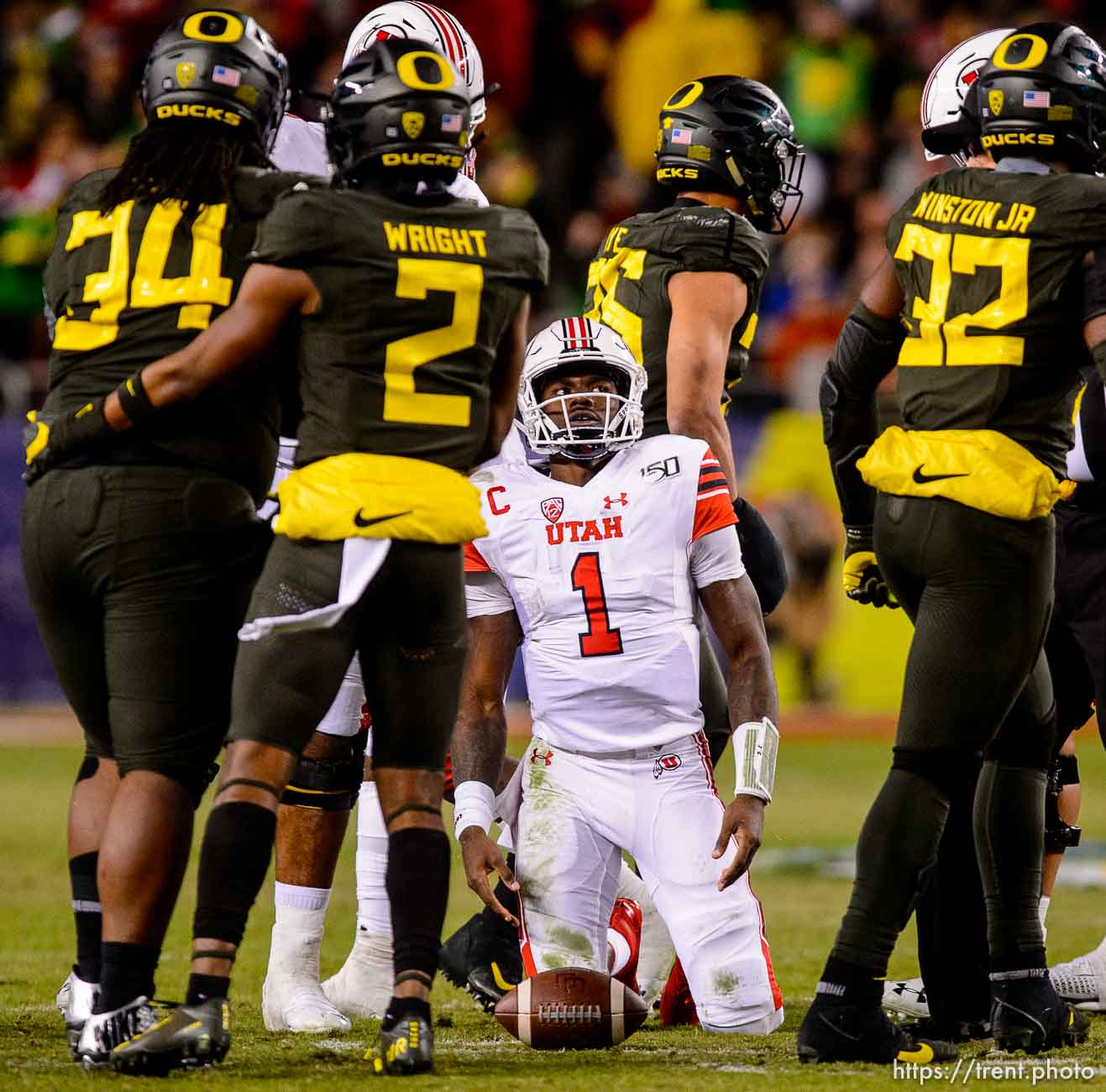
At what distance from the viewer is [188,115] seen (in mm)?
3992

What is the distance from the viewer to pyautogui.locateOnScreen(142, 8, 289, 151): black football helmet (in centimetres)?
397

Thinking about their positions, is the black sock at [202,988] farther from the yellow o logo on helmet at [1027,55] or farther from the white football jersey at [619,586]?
the yellow o logo on helmet at [1027,55]

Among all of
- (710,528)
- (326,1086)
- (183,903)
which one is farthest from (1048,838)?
(183,903)

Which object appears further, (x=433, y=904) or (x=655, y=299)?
(x=655, y=299)

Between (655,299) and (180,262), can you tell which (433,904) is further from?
(655,299)

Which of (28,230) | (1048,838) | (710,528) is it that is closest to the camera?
(710,528)

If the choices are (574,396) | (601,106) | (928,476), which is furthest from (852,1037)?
(601,106)

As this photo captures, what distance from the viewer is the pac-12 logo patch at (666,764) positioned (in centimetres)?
446

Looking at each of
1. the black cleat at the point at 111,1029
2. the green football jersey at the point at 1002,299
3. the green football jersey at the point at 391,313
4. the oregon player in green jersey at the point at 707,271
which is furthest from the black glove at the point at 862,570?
the black cleat at the point at 111,1029

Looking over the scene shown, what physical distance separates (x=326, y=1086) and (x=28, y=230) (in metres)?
11.0

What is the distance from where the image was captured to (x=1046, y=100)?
3.96 metres

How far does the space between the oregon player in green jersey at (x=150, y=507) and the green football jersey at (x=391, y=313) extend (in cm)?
24

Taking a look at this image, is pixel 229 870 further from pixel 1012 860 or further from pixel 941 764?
pixel 1012 860

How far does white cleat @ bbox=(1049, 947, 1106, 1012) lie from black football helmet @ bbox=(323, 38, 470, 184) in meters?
2.53
